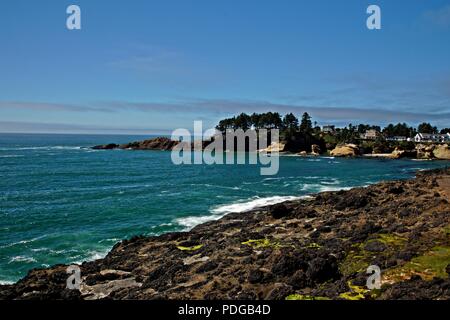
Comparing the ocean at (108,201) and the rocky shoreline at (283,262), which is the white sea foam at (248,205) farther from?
the rocky shoreline at (283,262)

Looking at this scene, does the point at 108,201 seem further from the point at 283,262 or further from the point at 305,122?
the point at 305,122

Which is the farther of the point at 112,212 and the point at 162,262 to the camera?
the point at 112,212

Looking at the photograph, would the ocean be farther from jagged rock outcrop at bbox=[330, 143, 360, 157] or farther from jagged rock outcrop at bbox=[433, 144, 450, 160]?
jagged rock outcrop at bbox=[433, 144, 450, 160]

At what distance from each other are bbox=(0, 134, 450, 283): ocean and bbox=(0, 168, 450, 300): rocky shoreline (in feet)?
16.4

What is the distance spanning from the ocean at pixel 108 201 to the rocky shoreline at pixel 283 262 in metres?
5.00

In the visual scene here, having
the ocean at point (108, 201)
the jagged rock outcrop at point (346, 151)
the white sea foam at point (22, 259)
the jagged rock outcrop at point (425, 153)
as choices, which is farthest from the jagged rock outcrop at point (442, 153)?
the white sea foam at point (22, 259)

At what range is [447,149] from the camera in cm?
13238

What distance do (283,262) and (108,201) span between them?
1439 inches

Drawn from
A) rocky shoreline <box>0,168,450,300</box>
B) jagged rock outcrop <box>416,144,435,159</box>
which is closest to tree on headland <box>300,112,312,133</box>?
jagged rock outcrop <box>416,144,435,159</box>

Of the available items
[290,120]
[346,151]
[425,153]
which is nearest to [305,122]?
[290,120]

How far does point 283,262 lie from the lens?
891 inches
